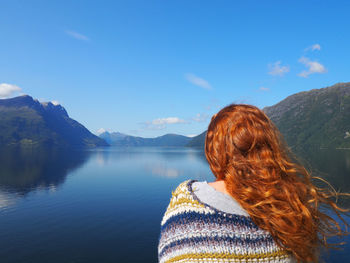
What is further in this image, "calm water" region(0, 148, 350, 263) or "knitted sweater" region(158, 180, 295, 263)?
"calm water" region(0, 148, 350, 263)

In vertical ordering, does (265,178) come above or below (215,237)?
above

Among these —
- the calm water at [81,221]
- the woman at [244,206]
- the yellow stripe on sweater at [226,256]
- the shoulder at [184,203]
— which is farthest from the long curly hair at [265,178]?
the calm water at [81,221]

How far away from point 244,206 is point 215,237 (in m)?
0.38

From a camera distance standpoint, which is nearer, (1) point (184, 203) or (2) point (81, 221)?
(1) point (184, 203)

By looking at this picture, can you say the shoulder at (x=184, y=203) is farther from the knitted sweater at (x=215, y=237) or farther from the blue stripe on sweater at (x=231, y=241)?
the blue stripe on sweater at (x=231, y=241)

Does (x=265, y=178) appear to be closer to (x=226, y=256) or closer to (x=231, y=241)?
(x=231, y=241)

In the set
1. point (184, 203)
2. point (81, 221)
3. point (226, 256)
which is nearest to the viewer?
point (226, 256)

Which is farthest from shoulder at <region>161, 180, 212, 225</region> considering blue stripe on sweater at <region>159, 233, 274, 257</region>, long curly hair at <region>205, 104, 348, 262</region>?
long curly hair at <region>205, 104, 348, 262</region>

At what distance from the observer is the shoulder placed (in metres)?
2.06

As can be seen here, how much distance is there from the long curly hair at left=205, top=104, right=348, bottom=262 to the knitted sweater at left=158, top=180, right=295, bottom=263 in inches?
4.4

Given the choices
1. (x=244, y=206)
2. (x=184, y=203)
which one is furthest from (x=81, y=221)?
(x=244, y=206)

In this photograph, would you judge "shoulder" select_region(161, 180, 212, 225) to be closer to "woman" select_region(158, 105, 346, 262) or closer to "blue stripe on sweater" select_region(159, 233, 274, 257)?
"woman" select_region(158, 105, 346, 262)

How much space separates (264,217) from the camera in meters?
2.06

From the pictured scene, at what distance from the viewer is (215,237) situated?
6.66ft
